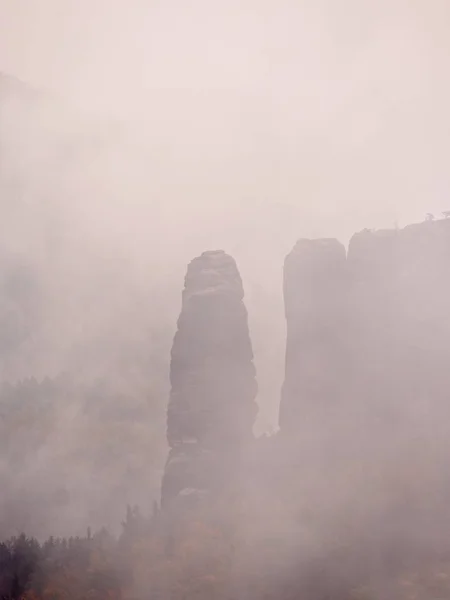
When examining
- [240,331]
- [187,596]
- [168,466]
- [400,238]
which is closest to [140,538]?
[168,466]

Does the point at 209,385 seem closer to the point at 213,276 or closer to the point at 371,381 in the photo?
the point at 213,276

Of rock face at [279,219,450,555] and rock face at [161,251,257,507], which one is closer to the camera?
rock face at [279,219,450,555]

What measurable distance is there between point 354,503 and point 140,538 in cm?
2544

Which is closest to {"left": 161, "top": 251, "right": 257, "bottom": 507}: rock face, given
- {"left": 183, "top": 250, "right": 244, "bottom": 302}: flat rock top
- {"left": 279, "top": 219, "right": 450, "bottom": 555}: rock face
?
{"left": 183, "top": 250, "right": 244, "bottom": 302}: flat rock top

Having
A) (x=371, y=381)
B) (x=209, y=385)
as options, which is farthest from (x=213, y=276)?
(x=371, y=381)

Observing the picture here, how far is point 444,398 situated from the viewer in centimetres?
6325

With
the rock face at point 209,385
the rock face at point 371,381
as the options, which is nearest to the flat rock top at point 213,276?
the rock face at point 209,385

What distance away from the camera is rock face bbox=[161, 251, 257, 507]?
241 ft

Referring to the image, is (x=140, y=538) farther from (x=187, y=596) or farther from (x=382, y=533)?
(x=382, y=533)

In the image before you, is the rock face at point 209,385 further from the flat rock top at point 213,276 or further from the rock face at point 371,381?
the rock face at point 371,381

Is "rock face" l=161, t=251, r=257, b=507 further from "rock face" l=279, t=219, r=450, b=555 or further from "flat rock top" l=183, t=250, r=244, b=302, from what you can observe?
"rock face" l=279, t=219, r=450, b=555

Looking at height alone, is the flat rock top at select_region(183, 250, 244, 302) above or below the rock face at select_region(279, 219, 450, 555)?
above

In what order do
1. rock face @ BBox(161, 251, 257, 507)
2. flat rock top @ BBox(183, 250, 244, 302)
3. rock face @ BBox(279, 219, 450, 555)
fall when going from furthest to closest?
flat rock top @ BBox(183, 250, 244, 302) → rock face @ BBox(161, 251, 257, 507) → rock face @ BBox(279, 219, 450, 555)

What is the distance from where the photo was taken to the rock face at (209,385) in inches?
2891
